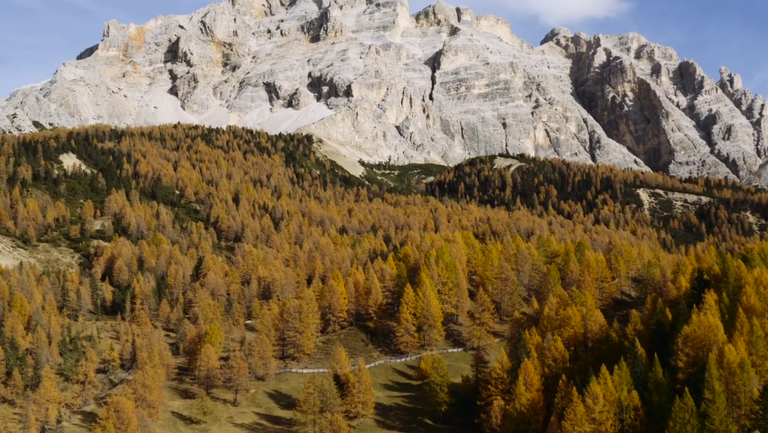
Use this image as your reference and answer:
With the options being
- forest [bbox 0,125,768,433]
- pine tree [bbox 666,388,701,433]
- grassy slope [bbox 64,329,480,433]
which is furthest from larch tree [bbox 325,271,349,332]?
pine tree [bbox 666,388,701,433]

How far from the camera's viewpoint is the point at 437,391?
79.5 m

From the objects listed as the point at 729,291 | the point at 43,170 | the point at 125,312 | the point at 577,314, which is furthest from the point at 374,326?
the point at 43,170

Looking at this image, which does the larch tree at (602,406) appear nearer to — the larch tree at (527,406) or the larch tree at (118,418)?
the larch tree at (527,406)

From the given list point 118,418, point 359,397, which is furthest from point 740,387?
point 118,418

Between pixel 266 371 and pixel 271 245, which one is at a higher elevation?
pixel 271 245

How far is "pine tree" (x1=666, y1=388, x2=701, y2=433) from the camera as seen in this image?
57438 mm

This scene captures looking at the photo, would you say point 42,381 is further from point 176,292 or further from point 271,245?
point 271,245

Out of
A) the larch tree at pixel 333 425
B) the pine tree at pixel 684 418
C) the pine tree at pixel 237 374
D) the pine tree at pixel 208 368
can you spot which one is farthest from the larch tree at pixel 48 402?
the pine tree at pixel 684 418

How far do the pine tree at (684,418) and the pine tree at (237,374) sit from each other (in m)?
53.1

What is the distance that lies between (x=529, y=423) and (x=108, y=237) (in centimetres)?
11931

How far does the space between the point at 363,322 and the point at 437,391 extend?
116 feet

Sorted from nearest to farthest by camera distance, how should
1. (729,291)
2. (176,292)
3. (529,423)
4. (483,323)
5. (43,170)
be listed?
1. (529,423)
2. (729,291)
3. (483,323)
4. (176,292)
5. (43,170)

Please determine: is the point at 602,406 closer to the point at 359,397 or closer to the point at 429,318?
the point at 359,397

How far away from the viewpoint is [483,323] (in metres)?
102
